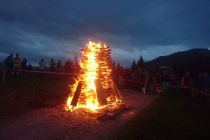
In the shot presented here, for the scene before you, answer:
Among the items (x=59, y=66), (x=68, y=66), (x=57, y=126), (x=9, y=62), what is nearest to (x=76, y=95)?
(x=57, y=126)

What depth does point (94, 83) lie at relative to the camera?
480 inches

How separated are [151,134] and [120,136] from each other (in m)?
1.30

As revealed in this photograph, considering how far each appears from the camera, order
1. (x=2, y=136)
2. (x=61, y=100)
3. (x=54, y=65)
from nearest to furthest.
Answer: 1. (x=2, y=136)
2. (x=61, y=100)
3. (x=54, y=65)

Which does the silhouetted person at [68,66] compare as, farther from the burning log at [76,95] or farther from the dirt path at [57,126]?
the dirt path at [57,126]

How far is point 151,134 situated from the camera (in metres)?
8.52

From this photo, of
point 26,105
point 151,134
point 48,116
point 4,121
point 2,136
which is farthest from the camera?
point 26,105

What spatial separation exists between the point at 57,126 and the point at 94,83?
3.72 meters

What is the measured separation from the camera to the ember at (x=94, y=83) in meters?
11.9

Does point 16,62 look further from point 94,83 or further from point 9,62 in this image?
point 94,83

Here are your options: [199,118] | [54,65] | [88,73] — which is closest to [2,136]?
[88,73]

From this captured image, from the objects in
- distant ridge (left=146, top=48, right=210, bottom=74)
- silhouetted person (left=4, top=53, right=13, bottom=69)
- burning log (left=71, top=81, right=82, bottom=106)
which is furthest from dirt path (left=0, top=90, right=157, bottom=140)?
distant ridge (left=146, top=48, right=210, bottom=74)

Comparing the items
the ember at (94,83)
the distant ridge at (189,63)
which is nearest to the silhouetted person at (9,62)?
the ember at (94,83)

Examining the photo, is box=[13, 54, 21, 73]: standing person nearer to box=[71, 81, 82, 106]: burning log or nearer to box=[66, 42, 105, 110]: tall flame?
box=[66, 42, 105, 110]: tall flame

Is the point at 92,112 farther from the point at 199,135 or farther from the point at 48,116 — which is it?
the point at 199,135
